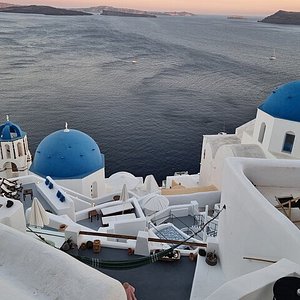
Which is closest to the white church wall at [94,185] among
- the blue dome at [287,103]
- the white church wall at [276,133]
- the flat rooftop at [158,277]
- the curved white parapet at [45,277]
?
the white church wall at [276,133]

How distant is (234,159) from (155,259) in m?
3.21

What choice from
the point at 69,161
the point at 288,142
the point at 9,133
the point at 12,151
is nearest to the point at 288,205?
the point at 288,142

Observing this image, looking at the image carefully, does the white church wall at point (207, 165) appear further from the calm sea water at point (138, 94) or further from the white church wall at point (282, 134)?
the calm sea water at point (138, 94)

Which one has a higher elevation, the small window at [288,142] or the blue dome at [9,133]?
the small window at [288,142]

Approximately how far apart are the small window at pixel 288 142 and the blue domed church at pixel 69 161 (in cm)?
1214

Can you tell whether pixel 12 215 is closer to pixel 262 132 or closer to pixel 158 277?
A: pixel 158 277

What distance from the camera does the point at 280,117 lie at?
69.9 ft

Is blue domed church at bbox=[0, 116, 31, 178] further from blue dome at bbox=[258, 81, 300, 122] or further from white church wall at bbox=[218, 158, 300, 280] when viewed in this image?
white church wall at bbox=[218, 158, 300, 280]

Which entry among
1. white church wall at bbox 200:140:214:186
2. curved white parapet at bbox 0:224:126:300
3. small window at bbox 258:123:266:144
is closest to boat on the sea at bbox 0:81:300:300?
curved white parapet at bbox 0:224:126:300

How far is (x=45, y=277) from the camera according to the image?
3.57m

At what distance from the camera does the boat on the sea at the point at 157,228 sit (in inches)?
152

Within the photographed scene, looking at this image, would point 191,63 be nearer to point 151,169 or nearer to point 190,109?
point 190,109

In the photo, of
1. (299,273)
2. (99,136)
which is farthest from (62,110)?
(299,273)

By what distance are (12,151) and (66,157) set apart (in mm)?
4709
